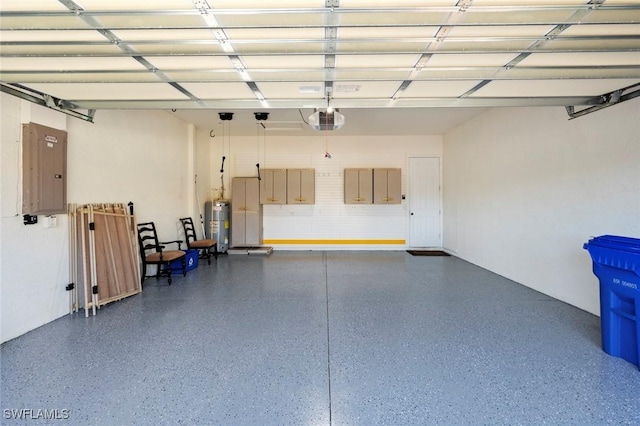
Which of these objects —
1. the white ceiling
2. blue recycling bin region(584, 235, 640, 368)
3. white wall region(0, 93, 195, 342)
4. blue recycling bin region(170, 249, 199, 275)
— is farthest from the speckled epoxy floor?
the white ceiling

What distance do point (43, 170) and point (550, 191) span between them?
6318mm

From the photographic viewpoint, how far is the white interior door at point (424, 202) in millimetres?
7359

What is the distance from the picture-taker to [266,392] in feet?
6.42

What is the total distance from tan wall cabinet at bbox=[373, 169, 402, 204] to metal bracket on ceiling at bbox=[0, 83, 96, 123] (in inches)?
228


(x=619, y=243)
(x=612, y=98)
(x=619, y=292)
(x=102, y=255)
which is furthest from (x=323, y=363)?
(x=612, y=98)

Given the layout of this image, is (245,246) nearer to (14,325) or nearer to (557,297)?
(14,325)

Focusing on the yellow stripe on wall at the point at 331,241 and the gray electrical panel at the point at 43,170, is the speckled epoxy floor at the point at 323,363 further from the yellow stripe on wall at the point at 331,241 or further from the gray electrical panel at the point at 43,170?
the yellow stripe on wall at the point at 331,241

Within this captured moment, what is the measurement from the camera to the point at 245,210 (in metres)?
7.12

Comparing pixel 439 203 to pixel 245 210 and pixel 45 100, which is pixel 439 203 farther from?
pixel 45 100

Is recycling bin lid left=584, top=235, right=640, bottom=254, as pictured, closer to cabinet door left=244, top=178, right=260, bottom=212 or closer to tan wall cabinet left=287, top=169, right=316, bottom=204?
tan wall cabinet left=287, top=169, right=316, bottom=204

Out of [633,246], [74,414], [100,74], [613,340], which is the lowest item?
[74,414]

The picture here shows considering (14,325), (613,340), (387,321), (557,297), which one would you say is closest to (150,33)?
(14,325)

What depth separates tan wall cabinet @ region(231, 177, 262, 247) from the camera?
7.09 meters

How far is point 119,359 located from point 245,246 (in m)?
4.86
